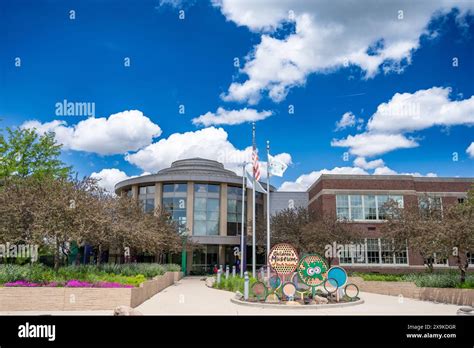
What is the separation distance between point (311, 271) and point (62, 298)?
31.2ft

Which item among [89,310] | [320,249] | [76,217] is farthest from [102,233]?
[320,249]

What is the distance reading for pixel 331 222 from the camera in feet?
99.9

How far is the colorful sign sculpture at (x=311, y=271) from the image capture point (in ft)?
57.6

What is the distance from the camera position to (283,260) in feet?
60.6

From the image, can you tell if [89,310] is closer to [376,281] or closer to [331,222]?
[376,281]

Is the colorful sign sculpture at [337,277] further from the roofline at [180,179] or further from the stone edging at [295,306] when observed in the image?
the roofline at [180,179]

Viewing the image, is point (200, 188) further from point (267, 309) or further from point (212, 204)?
point (267, 309)

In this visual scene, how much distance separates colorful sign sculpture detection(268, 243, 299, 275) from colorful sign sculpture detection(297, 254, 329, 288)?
787mm

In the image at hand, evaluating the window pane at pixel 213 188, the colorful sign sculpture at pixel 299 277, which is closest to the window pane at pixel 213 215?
the window pane at pixel 213 188

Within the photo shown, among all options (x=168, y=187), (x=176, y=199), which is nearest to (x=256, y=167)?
(x=176, y=199)

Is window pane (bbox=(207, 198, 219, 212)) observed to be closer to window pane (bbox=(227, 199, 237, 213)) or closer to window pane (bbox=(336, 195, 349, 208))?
window pane (bbox=(227, 199, 237, 213))

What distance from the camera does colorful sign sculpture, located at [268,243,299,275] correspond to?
18.4 meters

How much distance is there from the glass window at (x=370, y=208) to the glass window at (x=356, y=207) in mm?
450

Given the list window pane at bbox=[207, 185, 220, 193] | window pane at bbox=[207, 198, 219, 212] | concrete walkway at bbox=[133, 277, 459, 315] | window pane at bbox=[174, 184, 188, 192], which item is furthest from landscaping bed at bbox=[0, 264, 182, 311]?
window pane at bbox=[207, 185, 220, 193]
